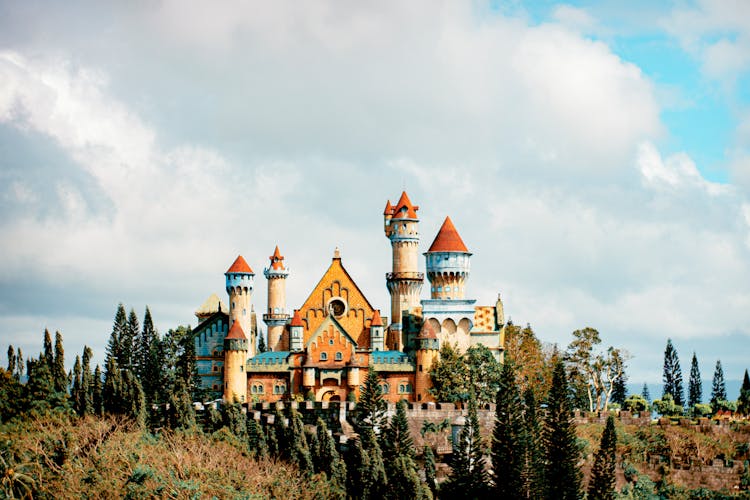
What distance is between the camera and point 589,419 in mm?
73938

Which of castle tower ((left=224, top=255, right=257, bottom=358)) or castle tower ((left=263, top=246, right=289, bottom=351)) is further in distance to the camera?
castle tower ((left=263, top=246, right=289, bottom=351))

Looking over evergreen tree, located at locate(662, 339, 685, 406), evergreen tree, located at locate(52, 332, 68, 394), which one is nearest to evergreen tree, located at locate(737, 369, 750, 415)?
evergreen tree, located at locate(662, 339, 685, 406)

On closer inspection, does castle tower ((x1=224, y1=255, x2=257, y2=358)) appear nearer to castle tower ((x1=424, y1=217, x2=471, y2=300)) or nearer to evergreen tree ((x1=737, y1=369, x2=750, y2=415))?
Result: castle tower ((x1=424, y1=217, x2=471, y2=300))

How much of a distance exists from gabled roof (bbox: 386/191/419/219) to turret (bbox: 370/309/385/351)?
7982 mm

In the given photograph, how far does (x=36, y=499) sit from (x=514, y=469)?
25.0 meters

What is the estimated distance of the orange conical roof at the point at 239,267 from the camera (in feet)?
280

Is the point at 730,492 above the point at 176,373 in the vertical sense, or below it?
below

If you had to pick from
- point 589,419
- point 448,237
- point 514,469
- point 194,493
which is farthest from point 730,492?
point 194,493

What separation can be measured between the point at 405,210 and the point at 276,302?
1268cm

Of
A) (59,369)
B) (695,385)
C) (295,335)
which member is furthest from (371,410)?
(695,385)

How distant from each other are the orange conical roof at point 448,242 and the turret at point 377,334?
6798 mm

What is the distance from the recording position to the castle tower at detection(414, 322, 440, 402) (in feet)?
271

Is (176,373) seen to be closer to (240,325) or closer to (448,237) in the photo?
(240,325)

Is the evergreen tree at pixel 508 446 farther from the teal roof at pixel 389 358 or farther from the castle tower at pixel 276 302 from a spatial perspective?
the castle tower at pixel 276 302
